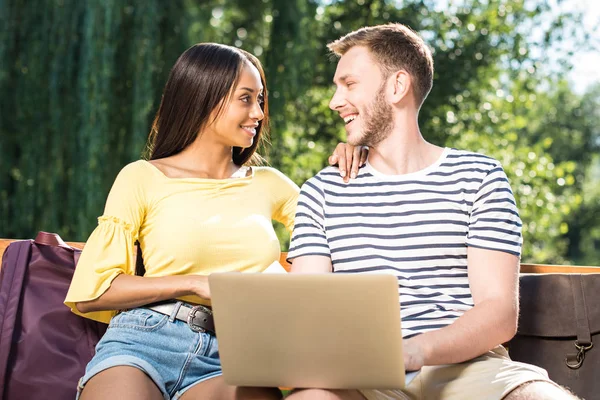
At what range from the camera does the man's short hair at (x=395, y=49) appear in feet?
7.70

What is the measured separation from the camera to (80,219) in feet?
18.0

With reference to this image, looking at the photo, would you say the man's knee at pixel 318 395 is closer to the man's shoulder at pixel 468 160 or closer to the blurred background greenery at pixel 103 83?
the man's shoulder at pixel 468 160

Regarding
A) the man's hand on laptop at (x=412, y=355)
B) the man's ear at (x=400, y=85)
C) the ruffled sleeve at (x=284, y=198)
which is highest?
the man's ear at (x=400, y=85)

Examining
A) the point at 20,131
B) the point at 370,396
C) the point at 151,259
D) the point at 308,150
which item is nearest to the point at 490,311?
the point at 370,396

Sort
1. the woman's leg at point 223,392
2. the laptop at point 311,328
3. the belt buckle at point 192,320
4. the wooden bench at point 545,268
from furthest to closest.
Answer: the wooden bench at point 545,268, the belt buckle at point 192,320, the woman's leg at point 223,392, the laptop at point 311,328

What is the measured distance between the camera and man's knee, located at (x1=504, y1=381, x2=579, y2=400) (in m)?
1.83

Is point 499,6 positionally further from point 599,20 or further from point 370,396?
point 370,396

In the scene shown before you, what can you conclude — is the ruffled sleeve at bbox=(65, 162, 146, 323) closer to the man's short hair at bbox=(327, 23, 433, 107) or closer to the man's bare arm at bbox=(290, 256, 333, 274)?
the man's bare arm at bbox=(290, 256, 333, 274)

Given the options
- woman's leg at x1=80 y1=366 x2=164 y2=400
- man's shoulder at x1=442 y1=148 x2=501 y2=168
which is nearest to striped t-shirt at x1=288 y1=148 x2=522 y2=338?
man's shoulder at x1=442 y1=148 x2=501 y2=168

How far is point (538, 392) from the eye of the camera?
184cm

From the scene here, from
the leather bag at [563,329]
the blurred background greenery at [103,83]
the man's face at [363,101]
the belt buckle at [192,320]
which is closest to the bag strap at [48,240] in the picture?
the belt buckle at [192,320]

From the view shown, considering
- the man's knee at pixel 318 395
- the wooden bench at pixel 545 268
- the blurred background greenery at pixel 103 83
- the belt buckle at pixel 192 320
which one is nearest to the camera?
the man's knee at pixel 318 395

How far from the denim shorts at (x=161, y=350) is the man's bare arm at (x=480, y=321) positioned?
0.59 m

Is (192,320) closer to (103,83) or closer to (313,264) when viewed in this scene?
(313,264)
